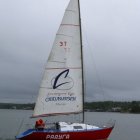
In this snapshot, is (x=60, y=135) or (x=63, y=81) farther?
(x=63, y=81)

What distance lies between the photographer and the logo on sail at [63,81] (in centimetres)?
3928

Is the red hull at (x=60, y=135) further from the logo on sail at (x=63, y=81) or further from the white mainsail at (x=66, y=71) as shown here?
the logo on sail at (x=63, y=81)

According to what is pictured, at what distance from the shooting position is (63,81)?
1553 inches

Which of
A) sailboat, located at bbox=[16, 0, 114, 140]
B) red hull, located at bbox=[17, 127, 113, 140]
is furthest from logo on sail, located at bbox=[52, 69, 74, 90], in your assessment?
red hull, located at bbox=[17, 127, 113, 140]

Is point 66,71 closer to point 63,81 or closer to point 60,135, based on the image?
point 63,81

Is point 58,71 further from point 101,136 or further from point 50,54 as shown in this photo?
point 101,136

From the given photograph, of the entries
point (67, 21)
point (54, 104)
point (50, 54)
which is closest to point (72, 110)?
point (54, 104)

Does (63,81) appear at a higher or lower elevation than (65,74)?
lower

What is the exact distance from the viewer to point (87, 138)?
37.7m

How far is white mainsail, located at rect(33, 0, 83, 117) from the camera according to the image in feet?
128

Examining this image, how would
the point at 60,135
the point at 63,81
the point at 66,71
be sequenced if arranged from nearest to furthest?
1. the point at 60,135
2. the point at 66,71
3. the point at 63,81

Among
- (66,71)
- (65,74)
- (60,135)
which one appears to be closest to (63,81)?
(65,74)

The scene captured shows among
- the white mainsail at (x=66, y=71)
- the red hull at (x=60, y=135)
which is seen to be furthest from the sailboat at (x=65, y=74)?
the red hull at (x=60, y=135)

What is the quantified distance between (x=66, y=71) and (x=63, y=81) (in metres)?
0.92
